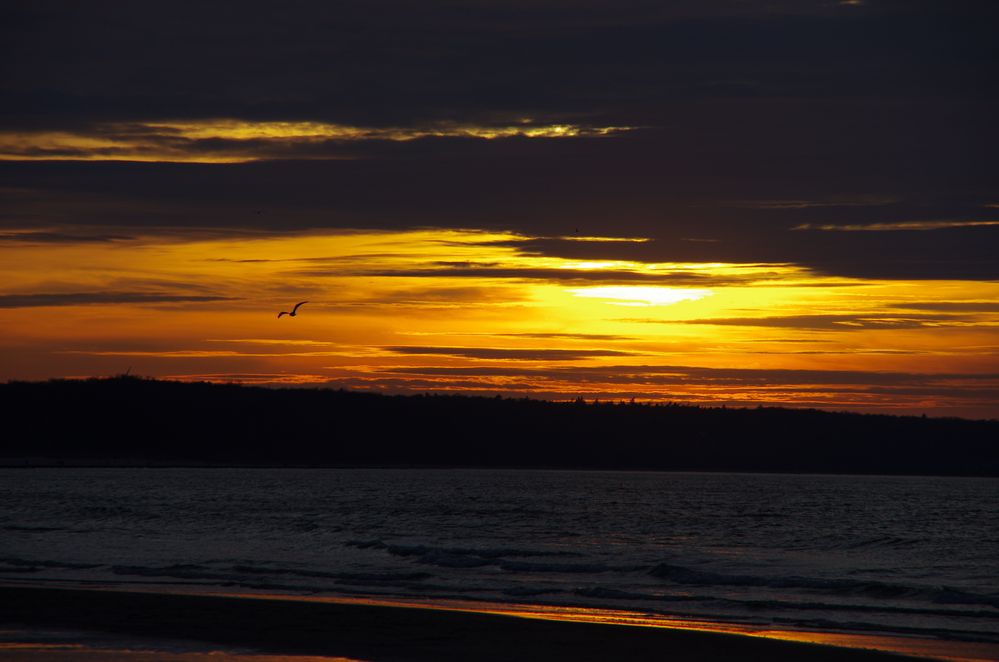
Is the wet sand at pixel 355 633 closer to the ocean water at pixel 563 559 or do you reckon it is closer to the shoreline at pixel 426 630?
the shoreline at pixel 426 630

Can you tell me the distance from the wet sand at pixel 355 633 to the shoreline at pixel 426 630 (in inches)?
1.0

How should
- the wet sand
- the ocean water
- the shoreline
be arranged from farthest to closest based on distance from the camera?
1. the ocean water
2. the shoreline
3. the wet sand

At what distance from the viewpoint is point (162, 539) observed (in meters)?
54.2

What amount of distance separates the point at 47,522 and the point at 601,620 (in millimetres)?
45735

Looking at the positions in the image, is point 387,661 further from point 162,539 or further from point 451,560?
point 162,539

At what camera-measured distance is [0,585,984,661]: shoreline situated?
Result: 24.0 m

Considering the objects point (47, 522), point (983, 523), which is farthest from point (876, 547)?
point (47, 522)

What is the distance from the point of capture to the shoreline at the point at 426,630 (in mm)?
23984

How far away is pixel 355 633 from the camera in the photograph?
85.1ft

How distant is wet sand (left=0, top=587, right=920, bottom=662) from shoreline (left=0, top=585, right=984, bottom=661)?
0.02m

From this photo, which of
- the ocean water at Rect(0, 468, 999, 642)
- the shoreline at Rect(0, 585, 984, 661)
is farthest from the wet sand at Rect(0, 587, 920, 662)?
the ocean water at Rect(0, 468, 999, 642)

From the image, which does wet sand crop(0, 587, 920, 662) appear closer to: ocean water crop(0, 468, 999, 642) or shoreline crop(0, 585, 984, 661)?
shoreline crop(0, 585, 984, 661)

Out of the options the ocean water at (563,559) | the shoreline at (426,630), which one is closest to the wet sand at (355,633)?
the shoreline at (426,630)

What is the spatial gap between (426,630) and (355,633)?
162 centimetres
